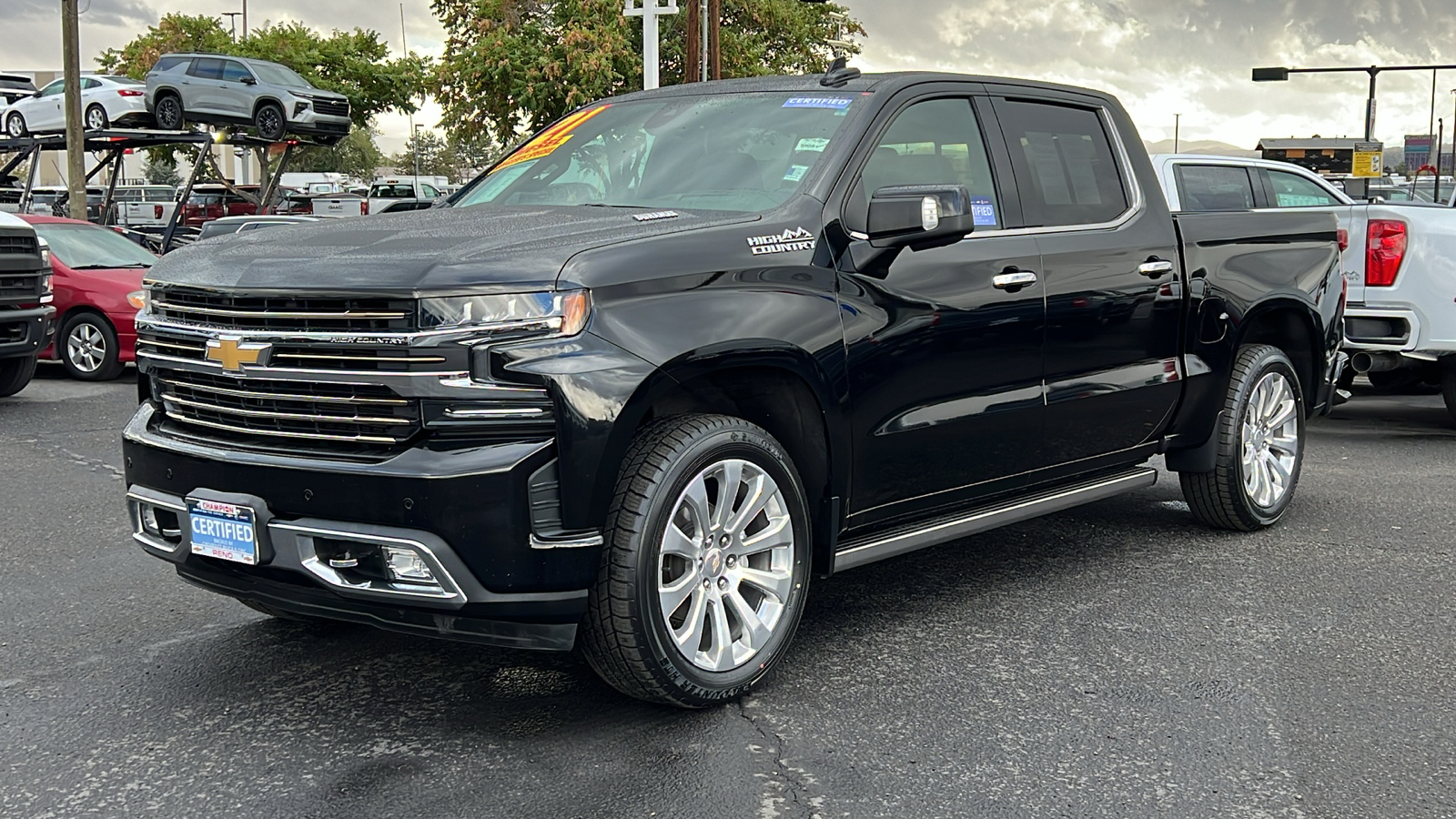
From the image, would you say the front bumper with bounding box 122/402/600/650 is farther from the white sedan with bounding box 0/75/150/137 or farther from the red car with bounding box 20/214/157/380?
the white sedan with bounding box 0/75/150/137

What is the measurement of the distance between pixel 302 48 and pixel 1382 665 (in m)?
54.1

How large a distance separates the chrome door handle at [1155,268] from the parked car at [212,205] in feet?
113

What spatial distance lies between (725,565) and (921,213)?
123cm

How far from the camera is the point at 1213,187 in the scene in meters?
12.5

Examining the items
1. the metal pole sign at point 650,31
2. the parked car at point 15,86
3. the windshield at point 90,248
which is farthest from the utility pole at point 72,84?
the windshield at point 90,248

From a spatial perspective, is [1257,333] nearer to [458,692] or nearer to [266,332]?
[458,692]

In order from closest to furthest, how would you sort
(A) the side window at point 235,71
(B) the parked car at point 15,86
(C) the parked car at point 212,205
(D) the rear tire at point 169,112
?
1. (B) the parked car at point 15,86
2. (D) the rear tire at point 169,112
3. (A) the side window at point 235,71
4. (C) the parked car at point 212,205

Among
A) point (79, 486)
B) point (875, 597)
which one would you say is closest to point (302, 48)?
point (79, 486)

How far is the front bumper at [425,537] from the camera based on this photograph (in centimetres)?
381

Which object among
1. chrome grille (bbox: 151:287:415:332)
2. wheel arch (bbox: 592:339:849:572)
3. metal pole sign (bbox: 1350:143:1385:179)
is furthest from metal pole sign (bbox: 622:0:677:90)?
metal pole sign (bbox: 1350:143:1385:179)

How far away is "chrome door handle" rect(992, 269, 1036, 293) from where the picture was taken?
5.22 meters

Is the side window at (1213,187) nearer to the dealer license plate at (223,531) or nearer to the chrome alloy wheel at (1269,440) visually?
the chrome alloy wheel at (1269,440)

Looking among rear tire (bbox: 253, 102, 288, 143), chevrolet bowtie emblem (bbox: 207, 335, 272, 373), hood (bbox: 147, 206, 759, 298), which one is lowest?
chevrolet bowtie emblem (bbox: 207, 335, 272, 373)

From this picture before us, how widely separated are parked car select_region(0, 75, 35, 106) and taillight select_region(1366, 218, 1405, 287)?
2494cm
